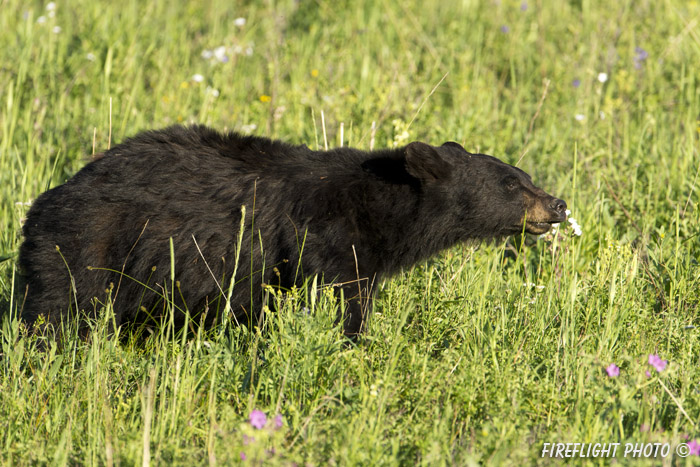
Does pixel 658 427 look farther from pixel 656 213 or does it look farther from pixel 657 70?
pixel 657 70

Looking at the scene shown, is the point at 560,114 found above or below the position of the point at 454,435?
above

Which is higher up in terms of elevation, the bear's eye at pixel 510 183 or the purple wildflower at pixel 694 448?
the bear's eye at pixel 510 183

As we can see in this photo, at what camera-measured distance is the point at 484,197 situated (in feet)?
15.9

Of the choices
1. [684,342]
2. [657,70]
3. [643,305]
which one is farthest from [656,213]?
[657,70]

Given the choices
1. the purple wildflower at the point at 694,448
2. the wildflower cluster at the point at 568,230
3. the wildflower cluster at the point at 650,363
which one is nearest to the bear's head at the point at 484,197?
the wildflower cluster at the point at 568,230

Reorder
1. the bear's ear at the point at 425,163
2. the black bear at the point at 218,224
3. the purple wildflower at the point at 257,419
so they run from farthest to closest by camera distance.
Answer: the bear's ear at the point at 425,163 < the black bear at the point at 218,224 < the purple wildflower at the point at 257,419

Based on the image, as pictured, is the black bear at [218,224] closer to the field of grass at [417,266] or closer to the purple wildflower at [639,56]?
the field of grass at [417,266]

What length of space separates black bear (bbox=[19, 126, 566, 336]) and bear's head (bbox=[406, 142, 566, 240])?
0.06 feet

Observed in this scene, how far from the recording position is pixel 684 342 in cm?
414

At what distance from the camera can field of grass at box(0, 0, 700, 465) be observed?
11.0 feet

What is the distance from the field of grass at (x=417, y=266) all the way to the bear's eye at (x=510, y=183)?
464mm

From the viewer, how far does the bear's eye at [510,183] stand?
192 inches

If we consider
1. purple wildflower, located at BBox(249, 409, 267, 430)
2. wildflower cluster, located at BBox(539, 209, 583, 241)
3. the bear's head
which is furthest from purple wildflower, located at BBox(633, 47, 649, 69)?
purple wildflower, located at BBox(249, 409, 267, 430)

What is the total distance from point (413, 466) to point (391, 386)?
0.45 m
